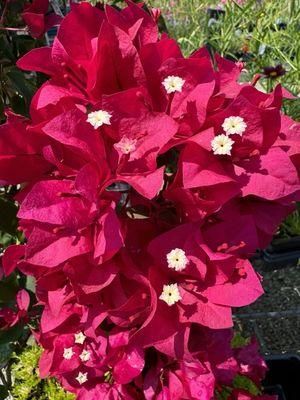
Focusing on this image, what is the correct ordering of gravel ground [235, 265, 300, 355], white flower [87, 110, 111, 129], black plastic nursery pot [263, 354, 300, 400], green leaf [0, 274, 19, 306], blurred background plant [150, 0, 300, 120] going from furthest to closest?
blurred background plant [150, 0, 300, 120], gravel ground [235, 265, 300, 355], black plastic nursery pot [263, 354, 300, 400], green leaf [0, 274, 19, 306], white flower [87, 110, 111, 129]

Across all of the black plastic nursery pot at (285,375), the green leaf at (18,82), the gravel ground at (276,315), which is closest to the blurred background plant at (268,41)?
the gravel ground at (276,315)

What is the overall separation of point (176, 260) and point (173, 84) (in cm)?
18

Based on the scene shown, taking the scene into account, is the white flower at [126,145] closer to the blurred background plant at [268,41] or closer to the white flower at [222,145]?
the white flower at [222,145]

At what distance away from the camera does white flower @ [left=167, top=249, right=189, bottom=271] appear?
19.5 inches

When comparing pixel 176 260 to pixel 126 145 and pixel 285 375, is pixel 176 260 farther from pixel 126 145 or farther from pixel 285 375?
pixel 285 375

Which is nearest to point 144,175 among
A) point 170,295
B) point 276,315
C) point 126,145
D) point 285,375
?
point 126,145

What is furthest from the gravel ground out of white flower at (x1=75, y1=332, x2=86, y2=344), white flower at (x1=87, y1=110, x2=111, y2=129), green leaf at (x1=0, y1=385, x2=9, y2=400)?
white flower at (x1=87, y1=110, x2=111, y2=129)

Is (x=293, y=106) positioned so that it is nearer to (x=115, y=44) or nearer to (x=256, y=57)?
(x=256, y=57)

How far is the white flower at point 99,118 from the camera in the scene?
448mm

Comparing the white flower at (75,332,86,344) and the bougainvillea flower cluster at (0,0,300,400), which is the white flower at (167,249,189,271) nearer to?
the bougainvillea flower cluster at (0,0,300,400)

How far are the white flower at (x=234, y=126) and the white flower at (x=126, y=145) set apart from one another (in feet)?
0.30

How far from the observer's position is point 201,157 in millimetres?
470

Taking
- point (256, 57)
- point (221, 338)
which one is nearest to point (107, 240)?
point (221, 338)

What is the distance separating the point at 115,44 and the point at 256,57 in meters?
1.67
